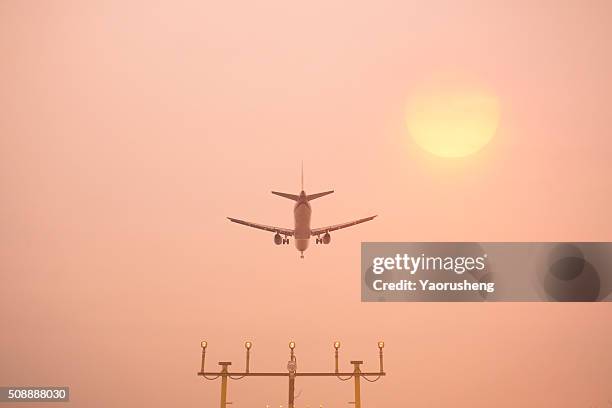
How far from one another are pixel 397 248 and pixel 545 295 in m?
5.81

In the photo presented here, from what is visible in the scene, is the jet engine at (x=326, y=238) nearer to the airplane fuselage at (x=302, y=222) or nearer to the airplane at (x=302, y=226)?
the airplane at (x=302, y=226)

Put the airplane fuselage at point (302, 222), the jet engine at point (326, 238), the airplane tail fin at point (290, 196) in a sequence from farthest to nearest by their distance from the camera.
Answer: the airplane tail fin at point (290, 196) → the jet engine at point (326, 238) → the airplane fuselage at point (302, 222)

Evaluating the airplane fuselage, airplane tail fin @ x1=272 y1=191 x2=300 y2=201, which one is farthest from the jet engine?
airplane tail fin @ x1=272 y1=191 x2=300 y2=201

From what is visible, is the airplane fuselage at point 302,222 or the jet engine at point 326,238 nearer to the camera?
the airplane fuselage at point 302,222

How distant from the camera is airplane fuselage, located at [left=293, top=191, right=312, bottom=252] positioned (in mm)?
21359

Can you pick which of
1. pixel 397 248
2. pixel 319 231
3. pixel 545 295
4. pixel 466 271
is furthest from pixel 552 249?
pixel 319 231

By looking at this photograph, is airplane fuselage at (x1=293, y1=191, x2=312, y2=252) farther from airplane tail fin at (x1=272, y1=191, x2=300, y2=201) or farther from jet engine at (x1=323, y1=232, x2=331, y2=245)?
jet engine at (x1=323, y1=232, x2=331, y2=245)

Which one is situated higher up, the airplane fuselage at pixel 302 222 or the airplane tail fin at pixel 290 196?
the airplane tail fin at pixel 290 196

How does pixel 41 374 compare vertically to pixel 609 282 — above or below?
below

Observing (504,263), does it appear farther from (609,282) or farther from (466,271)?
(609,282)

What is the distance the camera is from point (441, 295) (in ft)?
72.8

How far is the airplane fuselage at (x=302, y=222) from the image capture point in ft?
70.1

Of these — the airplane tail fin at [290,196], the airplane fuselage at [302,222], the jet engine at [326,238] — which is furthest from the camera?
the airplane tail fin at [290,196]

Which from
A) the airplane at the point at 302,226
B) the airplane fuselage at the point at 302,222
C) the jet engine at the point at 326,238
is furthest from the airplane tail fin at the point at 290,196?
the jet engine at the point at 326,238
